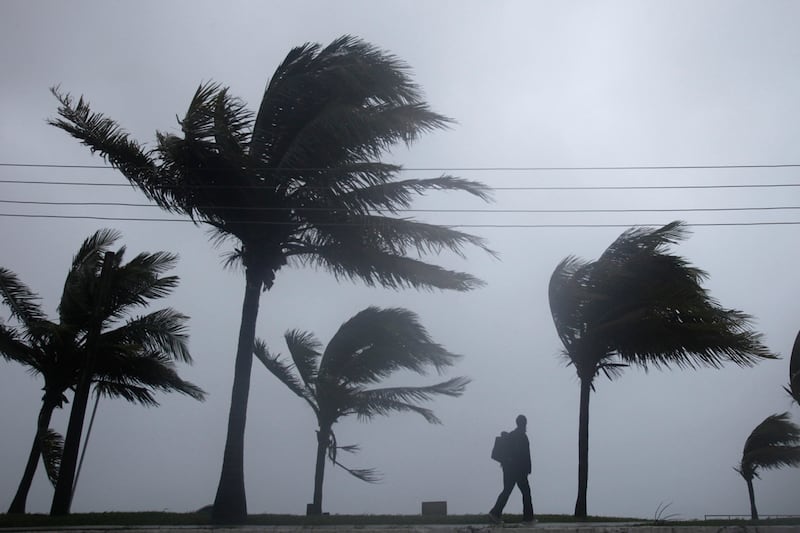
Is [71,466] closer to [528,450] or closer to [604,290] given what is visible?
[528,450]

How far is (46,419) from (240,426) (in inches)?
241

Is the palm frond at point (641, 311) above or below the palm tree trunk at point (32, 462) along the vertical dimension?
above

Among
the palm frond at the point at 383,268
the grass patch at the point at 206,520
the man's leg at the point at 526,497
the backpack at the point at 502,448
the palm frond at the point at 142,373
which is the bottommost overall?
the grass patch at the point at 206,520

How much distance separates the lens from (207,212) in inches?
506

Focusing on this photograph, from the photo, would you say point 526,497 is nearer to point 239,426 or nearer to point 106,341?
point 239,426

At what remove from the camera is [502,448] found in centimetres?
987

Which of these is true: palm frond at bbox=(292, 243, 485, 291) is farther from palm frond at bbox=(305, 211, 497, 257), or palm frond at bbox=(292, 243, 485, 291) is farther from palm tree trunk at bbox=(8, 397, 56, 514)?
palm tree trunk at bbox=(8, 397, 56, 514)

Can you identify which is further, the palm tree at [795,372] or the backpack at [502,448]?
the palm tree at [795,372]

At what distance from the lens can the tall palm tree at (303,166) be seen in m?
12.4

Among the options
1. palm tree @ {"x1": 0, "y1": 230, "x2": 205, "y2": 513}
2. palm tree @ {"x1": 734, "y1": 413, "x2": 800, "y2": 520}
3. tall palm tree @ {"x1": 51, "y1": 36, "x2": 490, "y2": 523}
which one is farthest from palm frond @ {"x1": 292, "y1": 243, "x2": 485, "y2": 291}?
palm tree @ {"x1": 734, "y1": 413, "x2": 800, "y2": 520}

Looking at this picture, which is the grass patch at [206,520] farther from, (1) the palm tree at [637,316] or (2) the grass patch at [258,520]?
(1) the palm tree at [637,316]

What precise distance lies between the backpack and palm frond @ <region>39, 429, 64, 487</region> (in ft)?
31.2

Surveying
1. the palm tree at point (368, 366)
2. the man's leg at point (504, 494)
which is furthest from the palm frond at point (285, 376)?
the man's leg at point (504, 494)

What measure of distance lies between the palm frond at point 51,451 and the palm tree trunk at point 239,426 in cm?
515
